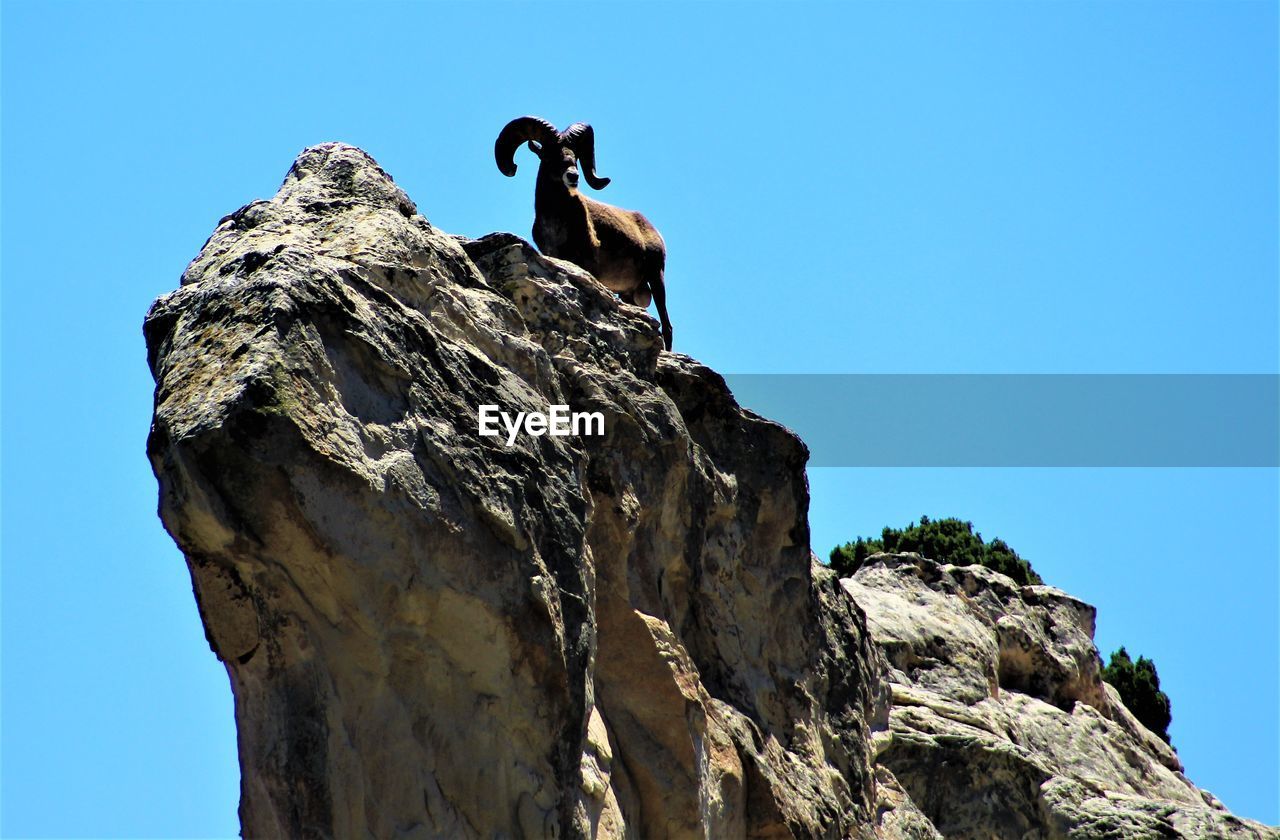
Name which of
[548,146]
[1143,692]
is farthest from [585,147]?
[1143,692]

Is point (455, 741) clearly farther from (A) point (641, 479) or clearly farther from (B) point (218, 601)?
(A) point (641, 479)

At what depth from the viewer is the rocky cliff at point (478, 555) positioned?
11234 millimetres

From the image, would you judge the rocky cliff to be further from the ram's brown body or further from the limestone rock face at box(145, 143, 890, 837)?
the ram's brown body

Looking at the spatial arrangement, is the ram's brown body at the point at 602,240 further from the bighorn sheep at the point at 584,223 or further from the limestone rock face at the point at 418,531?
the limestone rock face at the point at 418,531

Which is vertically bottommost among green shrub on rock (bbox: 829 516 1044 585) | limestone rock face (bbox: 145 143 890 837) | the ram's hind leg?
limestone rock face (bbox: 145 143 890 837)

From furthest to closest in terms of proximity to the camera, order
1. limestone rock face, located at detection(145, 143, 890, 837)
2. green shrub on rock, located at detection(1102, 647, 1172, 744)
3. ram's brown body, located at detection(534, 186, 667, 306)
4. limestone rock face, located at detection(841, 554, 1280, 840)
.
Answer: green shrub on rock, located at detection(1102, 647, 1172, 744) < limestone rock face, located at detection(841, 554, 1280, 840) < ram's brown body, located at detection(534, 186, 667, 306) < limestone rock face, located at detection(145, 143, 890, 837)

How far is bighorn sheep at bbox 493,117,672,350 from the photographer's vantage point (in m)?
17.0

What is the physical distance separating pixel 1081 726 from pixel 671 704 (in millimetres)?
9466

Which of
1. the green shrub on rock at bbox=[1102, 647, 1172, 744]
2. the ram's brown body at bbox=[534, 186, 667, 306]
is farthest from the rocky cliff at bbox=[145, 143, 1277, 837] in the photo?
the green shrub on rock at bbox=[1102, 647, 1172, 744]

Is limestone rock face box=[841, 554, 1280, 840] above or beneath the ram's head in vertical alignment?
beneath

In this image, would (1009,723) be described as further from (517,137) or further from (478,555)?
(478,555)

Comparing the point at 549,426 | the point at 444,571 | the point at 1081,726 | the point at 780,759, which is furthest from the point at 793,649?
the point at 1081,726

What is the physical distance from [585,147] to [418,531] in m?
7.16

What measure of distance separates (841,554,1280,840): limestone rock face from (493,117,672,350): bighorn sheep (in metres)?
4.74
